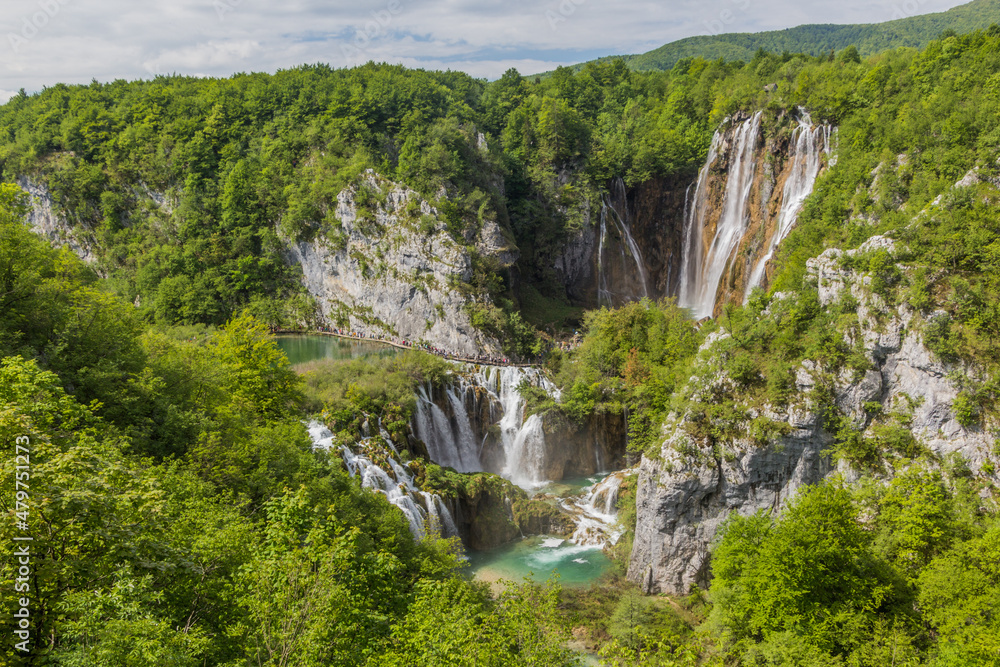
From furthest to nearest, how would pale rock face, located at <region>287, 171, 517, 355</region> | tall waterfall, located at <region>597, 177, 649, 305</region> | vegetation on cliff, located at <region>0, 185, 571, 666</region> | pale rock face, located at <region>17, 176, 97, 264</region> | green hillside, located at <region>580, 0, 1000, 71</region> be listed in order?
green hillside, located at <region>580, 0, 1000, 71</region> < pale rock face, located at <region>17, 176, 97, 264</region> < tall waterfall, located at <region>597, 177, 649, 305</region> < pale rock face, located at <region>287, 171, 517, 355</region> < vegetation on cliff, located at <region>0, 185, 571, 666</region>

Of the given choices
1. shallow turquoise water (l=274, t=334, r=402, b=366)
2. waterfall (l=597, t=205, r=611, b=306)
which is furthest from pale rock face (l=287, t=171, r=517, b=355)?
waterfall (l=597, t=205, r=611, b=306)

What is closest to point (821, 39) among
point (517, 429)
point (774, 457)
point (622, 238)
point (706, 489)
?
point (622, 238)

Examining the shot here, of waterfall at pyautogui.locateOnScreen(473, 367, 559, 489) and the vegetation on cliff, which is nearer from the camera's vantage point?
the vegetation on cliff

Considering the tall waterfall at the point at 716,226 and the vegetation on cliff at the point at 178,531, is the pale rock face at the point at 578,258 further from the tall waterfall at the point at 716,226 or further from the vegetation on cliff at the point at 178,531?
the vegetation on cliff at the point at 178,531

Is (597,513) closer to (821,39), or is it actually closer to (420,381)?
(420,381)

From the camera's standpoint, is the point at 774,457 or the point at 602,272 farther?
the point at 602,272

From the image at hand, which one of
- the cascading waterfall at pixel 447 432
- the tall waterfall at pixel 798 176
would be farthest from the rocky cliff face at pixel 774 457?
the tall waterfall at pixel 798 176

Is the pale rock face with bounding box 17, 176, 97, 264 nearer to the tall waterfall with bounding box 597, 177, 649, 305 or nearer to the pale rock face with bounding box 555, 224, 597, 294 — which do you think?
the pale rock face with bounding box 555, 224, 597, 294
